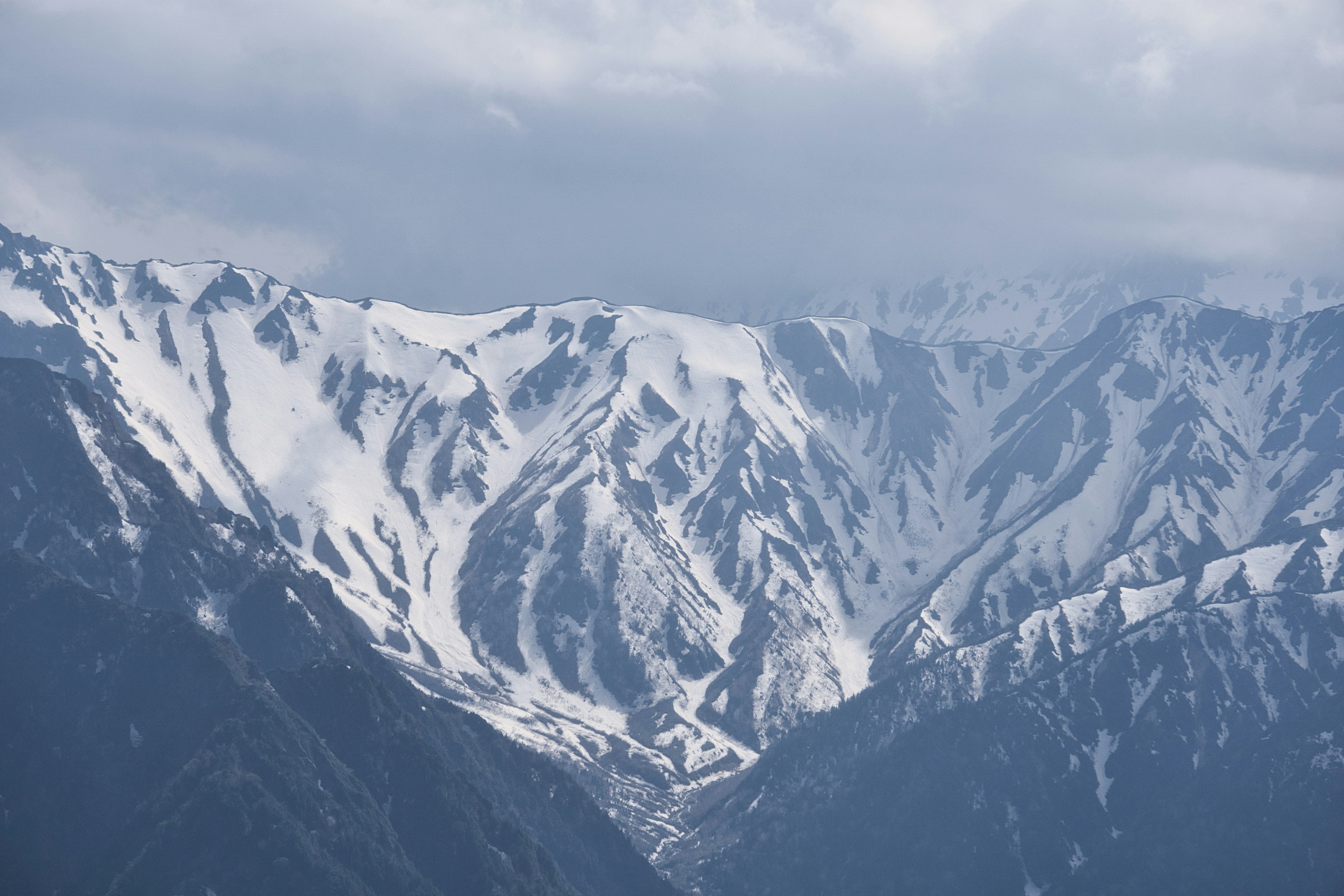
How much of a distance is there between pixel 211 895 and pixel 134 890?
983 centimetres

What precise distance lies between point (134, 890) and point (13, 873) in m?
15.9

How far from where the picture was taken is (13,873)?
642ft

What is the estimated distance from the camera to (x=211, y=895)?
19975cm

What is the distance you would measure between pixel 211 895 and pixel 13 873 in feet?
81.7

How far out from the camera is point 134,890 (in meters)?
195

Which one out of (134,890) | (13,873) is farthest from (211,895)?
(13,873)

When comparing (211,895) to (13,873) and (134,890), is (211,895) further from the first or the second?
(13,873)
